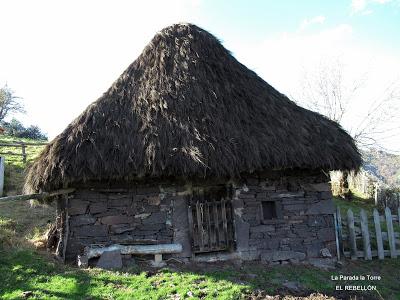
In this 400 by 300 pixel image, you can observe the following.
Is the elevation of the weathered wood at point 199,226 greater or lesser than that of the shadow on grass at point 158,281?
greater

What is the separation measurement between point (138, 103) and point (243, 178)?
263cm

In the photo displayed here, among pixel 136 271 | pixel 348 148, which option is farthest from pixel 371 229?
pixel 136 271

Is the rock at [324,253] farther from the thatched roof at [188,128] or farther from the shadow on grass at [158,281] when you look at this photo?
the thatched roof at [188,128]

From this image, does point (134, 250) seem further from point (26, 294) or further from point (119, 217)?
point (26, 294)

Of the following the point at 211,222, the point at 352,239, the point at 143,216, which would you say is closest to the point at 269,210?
the point at 211,222

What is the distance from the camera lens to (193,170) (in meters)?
6.64

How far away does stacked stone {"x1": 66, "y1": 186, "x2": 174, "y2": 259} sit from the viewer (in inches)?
277

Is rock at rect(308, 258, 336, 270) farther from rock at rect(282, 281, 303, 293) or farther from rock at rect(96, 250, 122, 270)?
rock at rect(96, 250, 122, 270)

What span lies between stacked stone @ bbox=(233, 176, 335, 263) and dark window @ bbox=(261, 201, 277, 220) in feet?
0.44

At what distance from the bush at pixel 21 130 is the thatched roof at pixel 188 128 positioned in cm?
2526

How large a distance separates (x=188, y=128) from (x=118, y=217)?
85.4 inches

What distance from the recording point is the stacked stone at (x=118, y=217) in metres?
7.04

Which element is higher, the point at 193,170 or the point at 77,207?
the point at 193,170

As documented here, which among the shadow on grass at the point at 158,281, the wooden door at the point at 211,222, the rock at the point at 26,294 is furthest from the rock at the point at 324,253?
the rock at the point at 26,294
